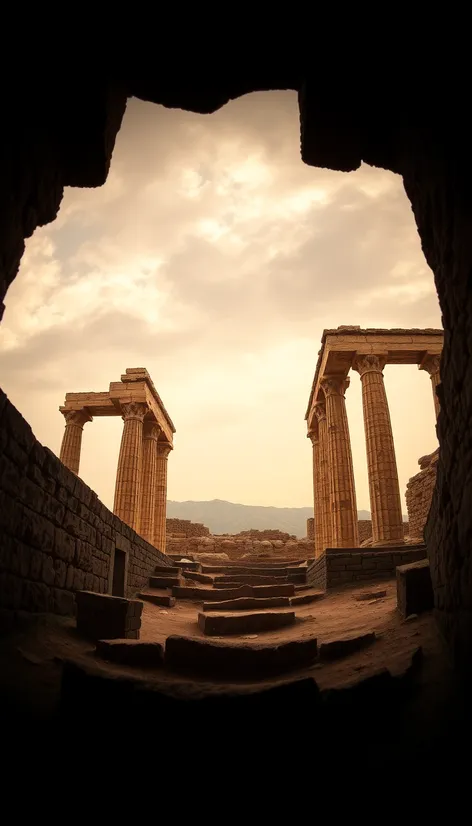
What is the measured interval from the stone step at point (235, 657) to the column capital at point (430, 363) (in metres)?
16.3

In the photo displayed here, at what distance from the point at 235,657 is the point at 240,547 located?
2586 centimetres

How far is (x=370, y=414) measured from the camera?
17.5 m

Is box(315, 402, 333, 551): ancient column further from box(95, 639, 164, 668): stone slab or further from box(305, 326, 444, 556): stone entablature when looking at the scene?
box(95, 639, 164, 668): stone slab

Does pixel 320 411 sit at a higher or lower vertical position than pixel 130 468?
higher

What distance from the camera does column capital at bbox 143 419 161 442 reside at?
24975mm

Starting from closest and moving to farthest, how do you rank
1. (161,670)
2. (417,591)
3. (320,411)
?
(161,670) → (417,591) → (320,411)

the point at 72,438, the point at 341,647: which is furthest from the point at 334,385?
the point at 341,647

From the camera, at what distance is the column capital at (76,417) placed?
24016 millimetres

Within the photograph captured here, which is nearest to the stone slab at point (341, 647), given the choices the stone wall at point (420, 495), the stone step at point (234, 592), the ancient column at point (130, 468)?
the stone step at point (234, 592)

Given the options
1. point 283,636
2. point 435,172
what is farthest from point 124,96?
point 283,636

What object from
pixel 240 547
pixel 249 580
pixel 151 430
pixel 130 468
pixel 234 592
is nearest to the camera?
pixel 234 592

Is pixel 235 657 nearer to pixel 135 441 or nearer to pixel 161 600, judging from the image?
pixel 161 600

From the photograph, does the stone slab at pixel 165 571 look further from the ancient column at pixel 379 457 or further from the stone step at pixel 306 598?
the ancient column at pixel 379 457

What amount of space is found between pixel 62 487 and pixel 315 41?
5152 mm
